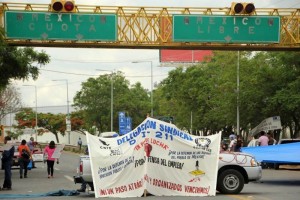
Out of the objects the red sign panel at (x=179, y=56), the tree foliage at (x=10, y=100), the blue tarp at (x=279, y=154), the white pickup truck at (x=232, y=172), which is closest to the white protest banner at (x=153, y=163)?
the white pickup truck at (x=232, y=172)

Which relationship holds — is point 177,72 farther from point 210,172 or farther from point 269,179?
point 210,172

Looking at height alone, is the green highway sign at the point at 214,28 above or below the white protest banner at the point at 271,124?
above

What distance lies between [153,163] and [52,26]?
14902 mm

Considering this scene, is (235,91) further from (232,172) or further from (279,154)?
(232,172)

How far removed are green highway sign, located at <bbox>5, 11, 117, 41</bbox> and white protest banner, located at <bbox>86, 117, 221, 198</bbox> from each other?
557 inches

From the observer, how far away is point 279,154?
2373cm

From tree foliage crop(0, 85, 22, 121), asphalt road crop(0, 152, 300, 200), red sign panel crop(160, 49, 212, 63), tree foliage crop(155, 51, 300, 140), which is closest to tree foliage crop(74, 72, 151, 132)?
tree foliage crop(0, 85, 22, 121)

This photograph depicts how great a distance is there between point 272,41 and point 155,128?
53.3ft

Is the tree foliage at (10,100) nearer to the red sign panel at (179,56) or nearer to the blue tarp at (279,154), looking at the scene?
the red sign panel at (179,56)

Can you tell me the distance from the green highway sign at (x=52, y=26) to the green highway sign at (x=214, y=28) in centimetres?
363

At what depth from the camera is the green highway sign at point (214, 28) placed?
3128 centimetres

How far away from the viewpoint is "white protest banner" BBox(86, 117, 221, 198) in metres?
17.0

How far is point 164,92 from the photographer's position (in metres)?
67.9

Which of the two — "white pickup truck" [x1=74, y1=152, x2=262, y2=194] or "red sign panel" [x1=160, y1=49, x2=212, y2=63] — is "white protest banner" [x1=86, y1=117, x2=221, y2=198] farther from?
"red sign panel" [x1=160, y1=49, x2=212, y2=63]
